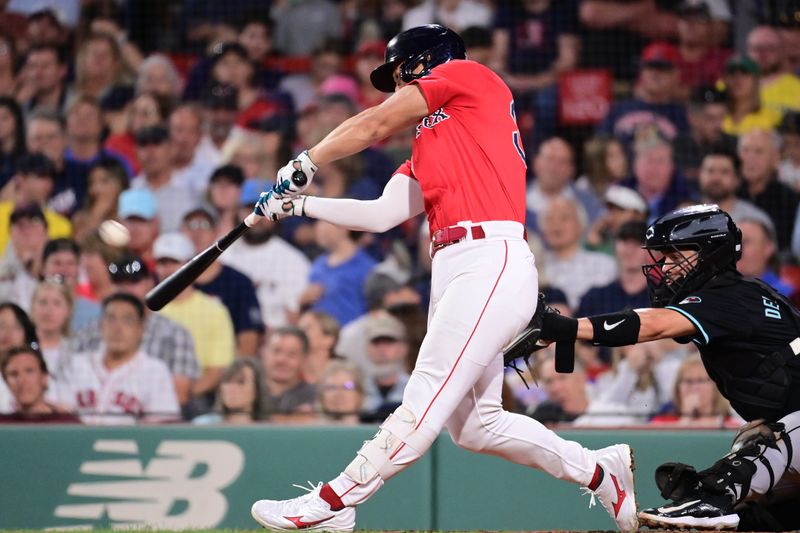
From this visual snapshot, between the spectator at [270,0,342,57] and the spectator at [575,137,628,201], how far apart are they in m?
2.25

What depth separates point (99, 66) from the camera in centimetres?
848

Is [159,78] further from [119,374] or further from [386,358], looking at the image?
[386,358]

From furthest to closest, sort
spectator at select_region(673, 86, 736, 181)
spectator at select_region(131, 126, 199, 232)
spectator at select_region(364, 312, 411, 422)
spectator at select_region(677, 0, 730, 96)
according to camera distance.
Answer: spectator at select_region(677, 0, 730, 96), spectator at select_region(131, 126, 199, 232), spectator at select_region(673, 86, 736, 181), spectator at select_region(364, 312, 411, 422)

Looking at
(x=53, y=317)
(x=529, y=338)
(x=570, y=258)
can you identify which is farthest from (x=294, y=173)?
(x=570, y=258)

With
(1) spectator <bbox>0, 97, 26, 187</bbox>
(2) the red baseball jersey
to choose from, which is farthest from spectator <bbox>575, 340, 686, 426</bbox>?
(1) spectator <bbox>0, 97, 26, 187</bbox>

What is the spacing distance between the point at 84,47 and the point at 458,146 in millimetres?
5550

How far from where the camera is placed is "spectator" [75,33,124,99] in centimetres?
843

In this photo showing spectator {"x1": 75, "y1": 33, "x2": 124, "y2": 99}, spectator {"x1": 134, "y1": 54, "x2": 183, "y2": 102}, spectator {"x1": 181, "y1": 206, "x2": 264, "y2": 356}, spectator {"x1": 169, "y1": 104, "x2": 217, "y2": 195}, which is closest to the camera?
spectator {"x1": 181, "y1": 206, "x2": 264, "y2": 356}

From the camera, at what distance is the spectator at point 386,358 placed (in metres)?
6.43

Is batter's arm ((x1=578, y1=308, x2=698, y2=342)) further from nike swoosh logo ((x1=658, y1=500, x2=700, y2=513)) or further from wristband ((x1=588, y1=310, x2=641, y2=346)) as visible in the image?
nike swoosh logo ((x1=658, y1=500, x2=700, y2=513))

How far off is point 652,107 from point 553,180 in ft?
2.99

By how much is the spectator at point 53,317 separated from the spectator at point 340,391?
1517 millimetres

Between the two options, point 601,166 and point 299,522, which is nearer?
point 299,522

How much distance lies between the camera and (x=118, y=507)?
5.55 meters
